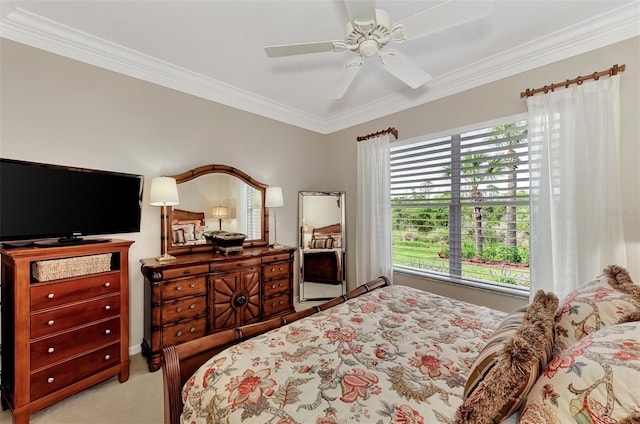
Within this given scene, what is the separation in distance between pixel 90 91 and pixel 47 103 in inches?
12.6

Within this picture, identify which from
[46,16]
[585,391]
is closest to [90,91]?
[46,16]

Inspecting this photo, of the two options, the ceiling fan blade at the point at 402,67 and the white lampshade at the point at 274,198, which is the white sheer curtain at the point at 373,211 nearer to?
the white lampshade at the point at 274,198

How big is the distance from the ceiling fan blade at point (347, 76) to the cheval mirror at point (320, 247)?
1.81 m

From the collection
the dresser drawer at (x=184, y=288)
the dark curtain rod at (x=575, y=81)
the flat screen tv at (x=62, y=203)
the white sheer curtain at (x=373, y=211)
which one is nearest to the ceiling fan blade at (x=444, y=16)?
the dark curtain rod at (x=575, y=81)

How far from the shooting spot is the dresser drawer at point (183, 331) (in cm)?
229

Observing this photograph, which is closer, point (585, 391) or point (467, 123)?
point (585, 391)

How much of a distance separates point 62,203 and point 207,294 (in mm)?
1333

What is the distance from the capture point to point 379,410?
3.01ft

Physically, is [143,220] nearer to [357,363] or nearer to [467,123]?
[357,363]

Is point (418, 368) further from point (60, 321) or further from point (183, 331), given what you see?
point (60, 321)

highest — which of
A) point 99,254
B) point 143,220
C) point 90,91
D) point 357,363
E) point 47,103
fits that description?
point 90,91

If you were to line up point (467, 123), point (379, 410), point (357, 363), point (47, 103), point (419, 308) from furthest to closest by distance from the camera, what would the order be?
point (467, 123), point (47, 103), point (419, 308), point (357, 363), point (379, 410)

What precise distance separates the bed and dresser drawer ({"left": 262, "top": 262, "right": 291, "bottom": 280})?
1371 mm

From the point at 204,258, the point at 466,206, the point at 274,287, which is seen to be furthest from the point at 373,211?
the point at 204,258
